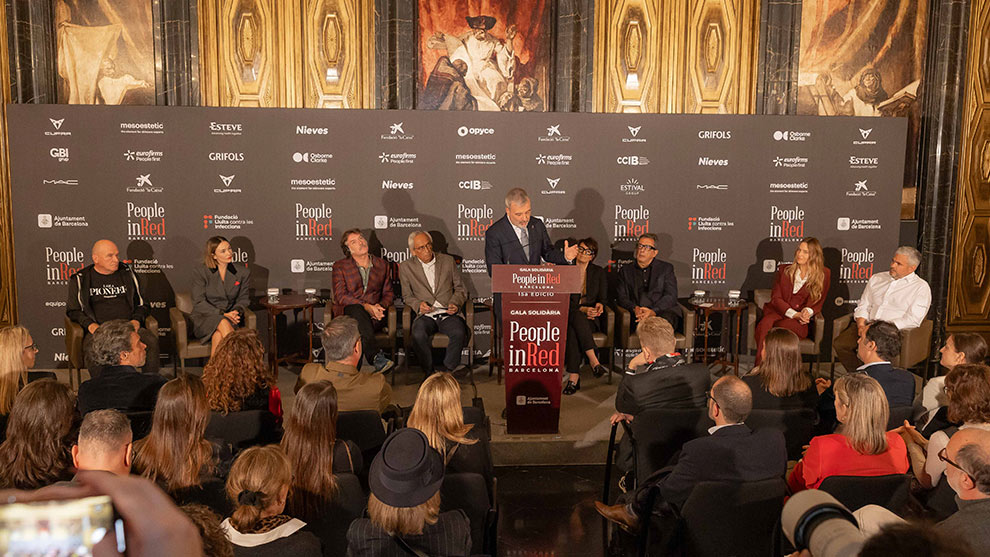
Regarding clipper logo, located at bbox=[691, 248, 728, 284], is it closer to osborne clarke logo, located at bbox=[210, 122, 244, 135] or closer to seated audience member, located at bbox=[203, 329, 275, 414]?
osborne clarke logo, located at bbox=[210, 122, 244, 135]

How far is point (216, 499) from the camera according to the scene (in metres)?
2.97

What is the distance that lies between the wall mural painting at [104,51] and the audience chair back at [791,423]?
6.16 m

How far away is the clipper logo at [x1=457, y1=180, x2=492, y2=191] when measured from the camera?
700cm

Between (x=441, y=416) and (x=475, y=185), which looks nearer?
(x=441, y=416)

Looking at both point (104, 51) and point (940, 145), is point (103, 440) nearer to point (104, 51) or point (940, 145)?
point (104, 51)

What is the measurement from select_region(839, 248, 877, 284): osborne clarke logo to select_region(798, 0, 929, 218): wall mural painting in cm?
118

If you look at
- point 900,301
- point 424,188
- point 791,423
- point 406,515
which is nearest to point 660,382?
point 791,423

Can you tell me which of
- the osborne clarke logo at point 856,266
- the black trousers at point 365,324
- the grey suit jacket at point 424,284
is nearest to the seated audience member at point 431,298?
the grey suit jacket at point 424,284

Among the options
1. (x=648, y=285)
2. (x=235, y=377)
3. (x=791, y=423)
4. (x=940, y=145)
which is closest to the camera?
(x=235, y=377)

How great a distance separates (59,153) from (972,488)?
6.99 meters

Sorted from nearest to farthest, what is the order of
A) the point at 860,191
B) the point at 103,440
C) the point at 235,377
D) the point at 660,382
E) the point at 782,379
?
the point at 103,440, the point at 235,377, the point at 660,382, the point at 782,379, the point at 860,191

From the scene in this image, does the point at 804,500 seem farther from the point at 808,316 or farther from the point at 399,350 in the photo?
the point at 399,350

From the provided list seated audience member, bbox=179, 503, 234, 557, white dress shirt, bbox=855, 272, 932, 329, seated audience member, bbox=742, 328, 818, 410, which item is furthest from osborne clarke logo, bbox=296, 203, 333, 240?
seated audience member, bbox=179, 503, 234, 557

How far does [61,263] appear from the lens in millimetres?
6734
